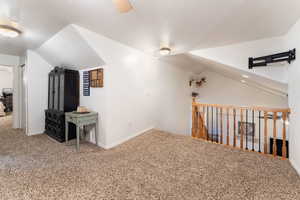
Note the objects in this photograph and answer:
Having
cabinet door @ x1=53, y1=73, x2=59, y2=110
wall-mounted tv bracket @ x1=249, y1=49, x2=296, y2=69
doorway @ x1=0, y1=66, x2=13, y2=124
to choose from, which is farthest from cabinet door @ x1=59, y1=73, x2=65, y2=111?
doorway @ x1=0, y1=66, x2=13, y2=124

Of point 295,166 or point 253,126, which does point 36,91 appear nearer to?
point 253,126

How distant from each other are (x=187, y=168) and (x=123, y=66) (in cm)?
237

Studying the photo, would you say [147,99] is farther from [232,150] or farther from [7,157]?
[7,157]

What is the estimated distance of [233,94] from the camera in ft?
18.7

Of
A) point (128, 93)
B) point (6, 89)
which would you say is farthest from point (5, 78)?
point (128, 93)

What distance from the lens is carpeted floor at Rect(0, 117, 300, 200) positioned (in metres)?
1.60

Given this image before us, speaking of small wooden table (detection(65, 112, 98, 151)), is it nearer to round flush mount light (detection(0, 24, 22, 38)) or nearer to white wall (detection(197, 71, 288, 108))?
round flush mount light (detection(0, 24, 22, 38))

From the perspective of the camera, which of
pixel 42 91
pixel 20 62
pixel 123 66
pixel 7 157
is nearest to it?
pixel 7 157

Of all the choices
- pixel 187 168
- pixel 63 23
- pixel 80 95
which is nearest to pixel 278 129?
pixel 187 168

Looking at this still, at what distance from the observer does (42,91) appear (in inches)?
151

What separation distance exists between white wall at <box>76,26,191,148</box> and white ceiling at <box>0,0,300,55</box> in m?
0.37

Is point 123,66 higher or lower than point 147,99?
higher

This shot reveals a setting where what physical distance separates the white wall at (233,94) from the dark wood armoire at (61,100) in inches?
208

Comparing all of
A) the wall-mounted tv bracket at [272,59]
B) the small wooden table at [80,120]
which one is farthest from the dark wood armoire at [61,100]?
the wall-mounted tv bracket at [272,59]
